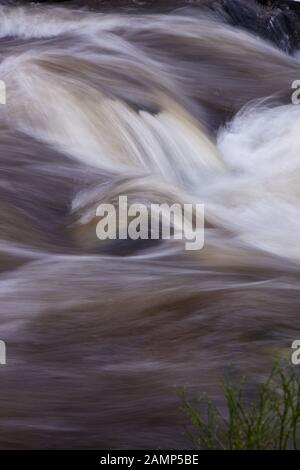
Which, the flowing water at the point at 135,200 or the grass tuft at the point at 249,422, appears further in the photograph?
the flowing water at the point at 135,200

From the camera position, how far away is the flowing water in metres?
4.30

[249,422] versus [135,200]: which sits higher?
[135,200]

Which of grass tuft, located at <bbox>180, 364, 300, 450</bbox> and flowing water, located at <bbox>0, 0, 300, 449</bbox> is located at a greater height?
flowing water, located at <bbox>0, 0, 300, 449</bbox>

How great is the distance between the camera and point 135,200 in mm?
6953

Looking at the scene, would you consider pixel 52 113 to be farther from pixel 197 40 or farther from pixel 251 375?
pixel 251 375

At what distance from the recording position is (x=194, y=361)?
14.7 feet

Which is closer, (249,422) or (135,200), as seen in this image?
(249,422)

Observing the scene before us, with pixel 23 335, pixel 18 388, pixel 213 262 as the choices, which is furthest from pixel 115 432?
pixel 213 262

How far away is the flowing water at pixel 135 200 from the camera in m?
4.30

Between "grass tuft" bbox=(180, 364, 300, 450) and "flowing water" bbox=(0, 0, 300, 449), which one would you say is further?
"flowing water" bbox=(0, 0, 300, 449)

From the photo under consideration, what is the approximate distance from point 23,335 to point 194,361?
31.0 inches

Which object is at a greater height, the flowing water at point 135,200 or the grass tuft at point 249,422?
the flowing water at point 135,200
